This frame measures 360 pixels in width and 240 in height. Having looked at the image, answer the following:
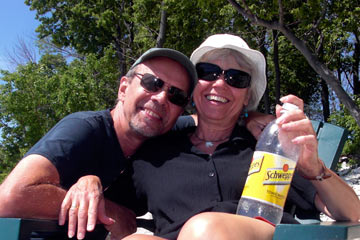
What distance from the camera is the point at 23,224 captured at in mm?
1605

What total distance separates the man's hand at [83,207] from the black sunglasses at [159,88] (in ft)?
2.82

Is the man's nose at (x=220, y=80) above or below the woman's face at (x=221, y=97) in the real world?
above

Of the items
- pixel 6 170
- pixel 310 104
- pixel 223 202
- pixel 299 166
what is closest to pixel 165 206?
pixel 223 202

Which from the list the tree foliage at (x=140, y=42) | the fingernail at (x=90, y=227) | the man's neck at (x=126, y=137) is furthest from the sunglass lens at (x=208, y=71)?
the tree foliage at (x=140, y=42)

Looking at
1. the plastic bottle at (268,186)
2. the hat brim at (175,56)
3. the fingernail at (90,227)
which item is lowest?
the fingernail at (90,227)

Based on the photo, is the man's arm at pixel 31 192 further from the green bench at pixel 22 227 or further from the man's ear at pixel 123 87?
the man's ear at pixel 123 87

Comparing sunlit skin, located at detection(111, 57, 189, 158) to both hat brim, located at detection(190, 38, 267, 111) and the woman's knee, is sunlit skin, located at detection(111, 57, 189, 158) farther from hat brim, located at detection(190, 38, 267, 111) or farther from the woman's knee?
the woman's knee

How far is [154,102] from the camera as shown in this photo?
2.56 m

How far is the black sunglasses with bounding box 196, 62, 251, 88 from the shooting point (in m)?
2.47

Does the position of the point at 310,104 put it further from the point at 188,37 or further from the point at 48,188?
the point at 48,188

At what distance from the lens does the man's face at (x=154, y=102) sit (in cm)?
253

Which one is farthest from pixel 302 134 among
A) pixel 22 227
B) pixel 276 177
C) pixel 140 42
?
pixel 140 42

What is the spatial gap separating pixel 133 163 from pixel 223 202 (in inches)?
28.3

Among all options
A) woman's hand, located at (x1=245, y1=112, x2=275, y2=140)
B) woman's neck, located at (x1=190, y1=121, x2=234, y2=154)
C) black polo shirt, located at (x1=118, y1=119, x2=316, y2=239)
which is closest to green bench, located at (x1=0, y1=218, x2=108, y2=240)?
black polo shirt, located at (x1=118, y1=119, x2=316, y2=239)
